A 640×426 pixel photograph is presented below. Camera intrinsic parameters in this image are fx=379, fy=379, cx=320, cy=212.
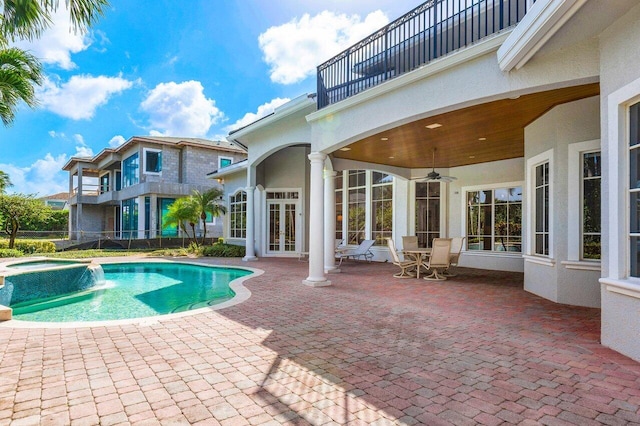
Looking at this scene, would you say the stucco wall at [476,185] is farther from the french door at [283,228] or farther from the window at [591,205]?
the french door at [283,228]

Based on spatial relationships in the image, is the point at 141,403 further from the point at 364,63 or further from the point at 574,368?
the point at 364,63

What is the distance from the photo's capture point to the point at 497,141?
30.0 feet

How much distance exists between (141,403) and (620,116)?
5393 mm

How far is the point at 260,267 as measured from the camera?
12484mm

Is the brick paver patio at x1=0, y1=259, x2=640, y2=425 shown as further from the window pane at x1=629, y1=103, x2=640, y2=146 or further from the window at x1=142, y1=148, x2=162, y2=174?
the window at x1=142, y1=148, x2=162, y2=174

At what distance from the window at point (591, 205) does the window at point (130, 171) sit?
2431 centimetres

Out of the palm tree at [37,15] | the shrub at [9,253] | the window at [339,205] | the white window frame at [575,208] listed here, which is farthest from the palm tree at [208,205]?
the white window frame at [575,208]

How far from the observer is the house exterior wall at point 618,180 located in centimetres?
385

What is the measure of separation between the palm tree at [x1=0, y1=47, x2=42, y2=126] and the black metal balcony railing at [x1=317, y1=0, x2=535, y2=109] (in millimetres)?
6866

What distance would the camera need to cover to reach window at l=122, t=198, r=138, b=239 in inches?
1013

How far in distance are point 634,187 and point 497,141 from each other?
547 centimetres

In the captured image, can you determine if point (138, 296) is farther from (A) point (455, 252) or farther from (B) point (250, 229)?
(A) point (455, 252)

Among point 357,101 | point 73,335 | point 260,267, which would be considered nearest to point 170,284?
point 260,267

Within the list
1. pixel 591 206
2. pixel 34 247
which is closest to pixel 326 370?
pixel 591 206
